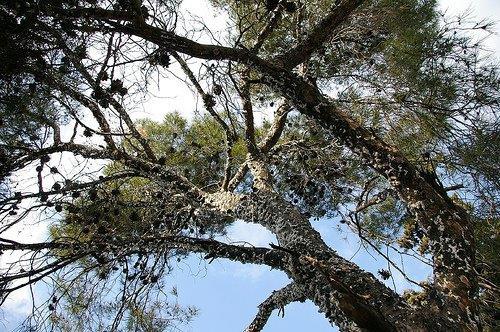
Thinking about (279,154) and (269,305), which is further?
(279,154)

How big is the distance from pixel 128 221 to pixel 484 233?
2976 mm

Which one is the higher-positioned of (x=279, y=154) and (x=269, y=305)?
(x=279, y=154)

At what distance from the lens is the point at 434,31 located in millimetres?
4066

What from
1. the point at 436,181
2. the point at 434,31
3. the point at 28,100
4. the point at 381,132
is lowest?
the point at 436,181

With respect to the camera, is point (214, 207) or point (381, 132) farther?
point (381, 132)

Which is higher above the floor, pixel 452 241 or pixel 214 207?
pixel 214 207

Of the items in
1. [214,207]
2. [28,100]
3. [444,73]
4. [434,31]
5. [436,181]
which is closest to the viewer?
[436,181]

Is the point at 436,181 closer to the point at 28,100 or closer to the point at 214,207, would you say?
the point at 214,207

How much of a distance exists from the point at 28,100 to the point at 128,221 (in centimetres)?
166

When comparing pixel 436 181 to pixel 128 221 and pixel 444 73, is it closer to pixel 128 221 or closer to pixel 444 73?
pixel 444 73

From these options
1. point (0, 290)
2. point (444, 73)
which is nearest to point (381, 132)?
point (444, 73)

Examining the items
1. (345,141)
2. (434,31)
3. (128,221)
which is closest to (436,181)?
(345,141)

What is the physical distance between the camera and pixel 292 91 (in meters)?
2.47

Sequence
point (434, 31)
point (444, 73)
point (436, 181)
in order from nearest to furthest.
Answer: point (436, 181), point (444, 73), point (434, 31)
